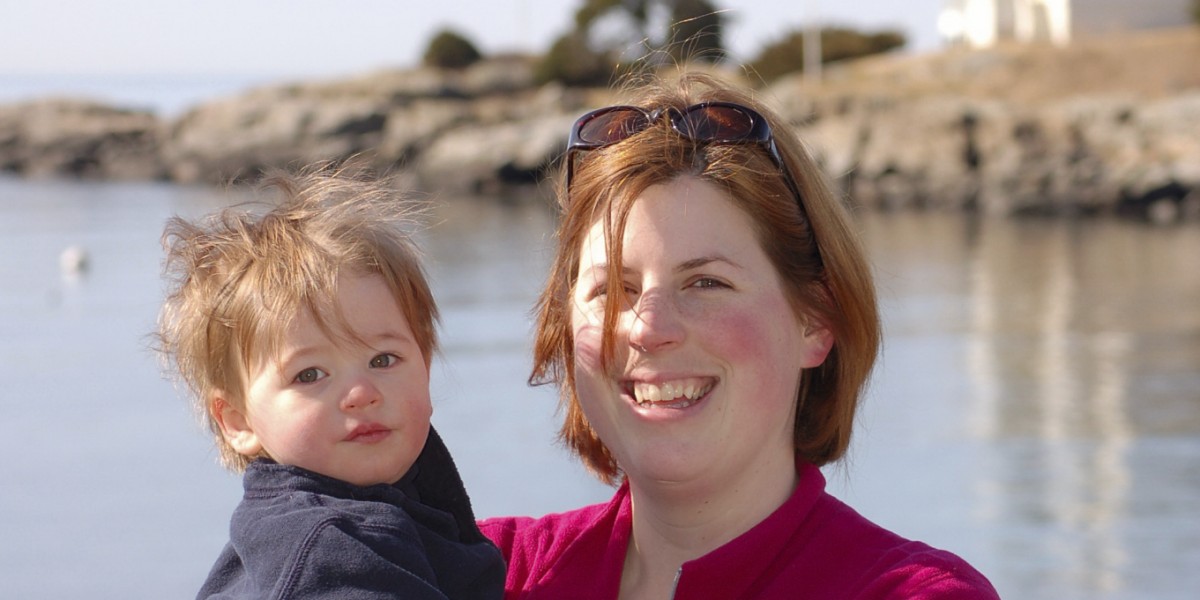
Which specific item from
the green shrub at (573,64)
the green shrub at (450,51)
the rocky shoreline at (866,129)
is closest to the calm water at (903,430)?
the rocky shoreline at (866,129)

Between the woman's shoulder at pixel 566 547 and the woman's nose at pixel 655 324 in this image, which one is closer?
the woman's nose at pixel 655 324

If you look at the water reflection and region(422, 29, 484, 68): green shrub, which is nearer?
the water reflection

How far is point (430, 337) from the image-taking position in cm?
243

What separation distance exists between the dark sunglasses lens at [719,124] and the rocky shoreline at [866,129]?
22.1 meters

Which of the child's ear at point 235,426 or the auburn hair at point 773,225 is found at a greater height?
the auburn hair at point 773,225

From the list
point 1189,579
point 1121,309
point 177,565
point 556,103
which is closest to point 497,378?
point 177,565

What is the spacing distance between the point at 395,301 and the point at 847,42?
41.6 m

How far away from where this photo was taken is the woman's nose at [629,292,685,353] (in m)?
2.20

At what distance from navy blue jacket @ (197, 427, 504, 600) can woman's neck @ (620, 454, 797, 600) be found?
0.81 feet

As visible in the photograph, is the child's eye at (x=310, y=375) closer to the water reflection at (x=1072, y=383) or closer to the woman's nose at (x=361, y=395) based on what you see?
the woman's nose at (x=361, y=395)

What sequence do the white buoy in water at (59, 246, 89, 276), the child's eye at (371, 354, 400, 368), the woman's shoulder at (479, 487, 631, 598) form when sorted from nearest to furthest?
the child's eye at (371, 354, 400, 368) → the woman's shoulder at (479, 487, 631, 598) → the white buoy in water at (59, 246, 89, 276)

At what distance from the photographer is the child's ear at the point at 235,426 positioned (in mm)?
2346

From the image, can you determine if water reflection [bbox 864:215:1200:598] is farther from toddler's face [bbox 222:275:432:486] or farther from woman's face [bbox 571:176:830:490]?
toddler's face [bbox 222:275:432:486]

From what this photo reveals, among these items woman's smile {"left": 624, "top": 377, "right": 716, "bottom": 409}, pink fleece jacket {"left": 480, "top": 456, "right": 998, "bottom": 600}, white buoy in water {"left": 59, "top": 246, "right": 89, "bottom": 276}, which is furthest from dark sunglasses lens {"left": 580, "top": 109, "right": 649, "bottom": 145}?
white buoy in water {"left": 59, "top": 246, "right": 89, "bottom": 276}
